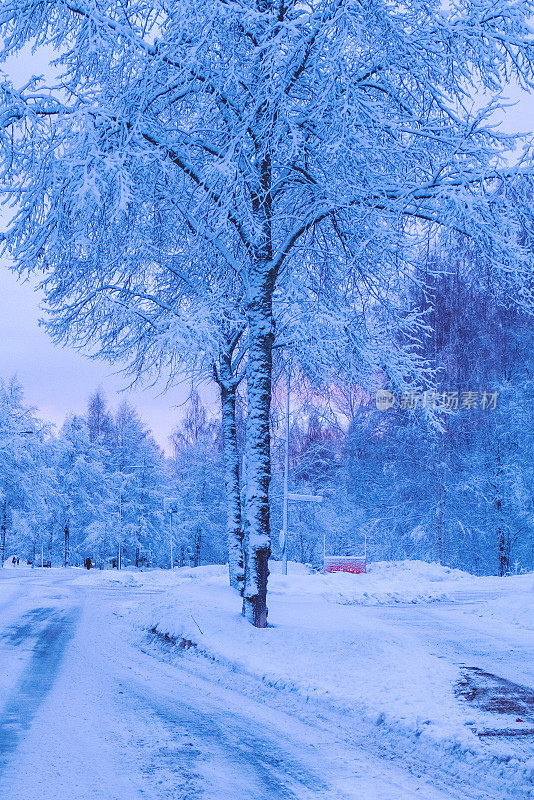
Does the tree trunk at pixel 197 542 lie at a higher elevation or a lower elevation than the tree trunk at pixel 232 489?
lower

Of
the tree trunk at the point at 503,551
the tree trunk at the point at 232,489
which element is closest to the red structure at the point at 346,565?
the tree trunk at the point at 503,551

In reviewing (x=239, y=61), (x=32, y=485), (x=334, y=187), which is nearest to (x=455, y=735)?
(x=334, y=187)

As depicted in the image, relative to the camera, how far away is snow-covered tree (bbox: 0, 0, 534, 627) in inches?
309

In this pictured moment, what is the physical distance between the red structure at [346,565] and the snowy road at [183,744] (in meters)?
20.3

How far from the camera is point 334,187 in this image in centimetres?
879

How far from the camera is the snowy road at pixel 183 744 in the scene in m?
4.05

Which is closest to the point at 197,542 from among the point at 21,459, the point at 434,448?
the point at 21,459

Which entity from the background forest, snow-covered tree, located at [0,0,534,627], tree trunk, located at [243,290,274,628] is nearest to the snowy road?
tree trunk, located at [243,290,274,628]

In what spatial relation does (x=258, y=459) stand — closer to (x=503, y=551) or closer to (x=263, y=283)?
(x=263, y=283)

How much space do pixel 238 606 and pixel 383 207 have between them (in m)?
6.71

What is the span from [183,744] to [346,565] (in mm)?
23942

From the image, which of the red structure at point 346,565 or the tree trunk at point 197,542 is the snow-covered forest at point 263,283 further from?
the tree trunk at point 197,542

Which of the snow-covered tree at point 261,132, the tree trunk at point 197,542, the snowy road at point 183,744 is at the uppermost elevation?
the snow-covered tree at point 261,132

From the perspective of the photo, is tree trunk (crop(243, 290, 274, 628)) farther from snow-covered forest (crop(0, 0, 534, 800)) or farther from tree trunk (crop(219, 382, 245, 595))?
tree trunk (crop(219, 382, 245, 595))
